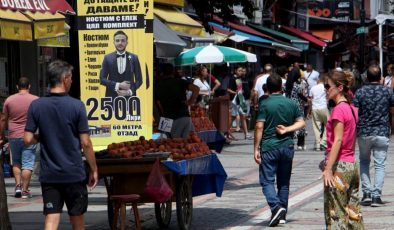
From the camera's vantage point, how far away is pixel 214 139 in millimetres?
16688

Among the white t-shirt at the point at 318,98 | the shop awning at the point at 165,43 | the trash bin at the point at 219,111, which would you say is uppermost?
the shop awning at the point at 165,43

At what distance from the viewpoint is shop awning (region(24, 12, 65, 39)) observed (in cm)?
1753

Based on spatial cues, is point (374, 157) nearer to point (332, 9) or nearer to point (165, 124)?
point (165, 124)

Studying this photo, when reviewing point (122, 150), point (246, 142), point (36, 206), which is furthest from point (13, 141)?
point (246, 142)

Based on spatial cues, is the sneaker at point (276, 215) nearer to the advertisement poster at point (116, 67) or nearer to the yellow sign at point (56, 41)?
the advertisement poster at point (116, 67)

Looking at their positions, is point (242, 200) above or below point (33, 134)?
below

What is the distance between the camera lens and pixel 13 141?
1566cm

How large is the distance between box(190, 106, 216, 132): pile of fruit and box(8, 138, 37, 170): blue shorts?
148 inches

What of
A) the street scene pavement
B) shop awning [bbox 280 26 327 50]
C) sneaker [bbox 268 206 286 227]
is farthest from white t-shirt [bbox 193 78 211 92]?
shop awning [bbox 280 26 327 50]

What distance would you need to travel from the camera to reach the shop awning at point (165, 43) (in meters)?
Answer: 17.5

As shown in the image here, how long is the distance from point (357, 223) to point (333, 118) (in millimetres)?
970

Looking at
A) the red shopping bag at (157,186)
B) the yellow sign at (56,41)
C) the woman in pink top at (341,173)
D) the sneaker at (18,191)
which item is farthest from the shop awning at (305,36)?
the woman in pink top at (341,173)

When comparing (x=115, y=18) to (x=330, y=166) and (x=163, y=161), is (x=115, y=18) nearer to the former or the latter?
(x=163, y=161)

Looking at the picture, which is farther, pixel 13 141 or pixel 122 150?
pixel 13 141
